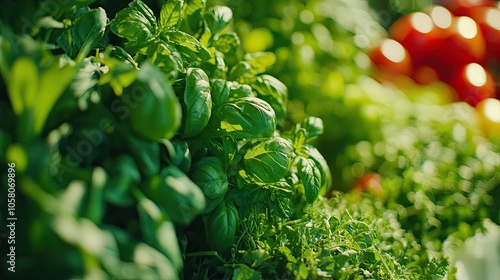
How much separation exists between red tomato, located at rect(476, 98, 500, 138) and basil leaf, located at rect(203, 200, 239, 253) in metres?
0.89

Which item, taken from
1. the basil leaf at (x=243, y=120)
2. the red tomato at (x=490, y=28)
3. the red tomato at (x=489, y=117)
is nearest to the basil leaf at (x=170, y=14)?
the basil leaf at (x=243, y=120)

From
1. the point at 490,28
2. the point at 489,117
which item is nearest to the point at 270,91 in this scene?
the point at 489,117

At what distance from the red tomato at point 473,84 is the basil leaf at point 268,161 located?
3.23ft

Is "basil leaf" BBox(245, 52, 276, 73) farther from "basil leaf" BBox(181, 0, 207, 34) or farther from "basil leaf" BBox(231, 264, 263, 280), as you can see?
"basil leaf" BBox(231, 264, 263, 280)

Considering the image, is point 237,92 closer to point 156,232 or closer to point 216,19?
point 216,19

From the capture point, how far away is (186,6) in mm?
808

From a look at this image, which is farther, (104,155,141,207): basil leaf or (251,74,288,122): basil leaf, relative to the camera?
(251,74,288,122): basil leaf

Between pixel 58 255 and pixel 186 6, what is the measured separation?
0.44 m

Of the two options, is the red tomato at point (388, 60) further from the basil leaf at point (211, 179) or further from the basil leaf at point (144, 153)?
the basil leaf at point (144, 153)

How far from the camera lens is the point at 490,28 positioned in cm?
171

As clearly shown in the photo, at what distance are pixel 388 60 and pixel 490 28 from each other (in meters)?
0.37

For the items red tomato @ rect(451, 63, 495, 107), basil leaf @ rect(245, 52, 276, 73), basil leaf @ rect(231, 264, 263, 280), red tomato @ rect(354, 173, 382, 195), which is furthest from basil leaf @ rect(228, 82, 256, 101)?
red tomato @ rect(451, 63, 495, 107)

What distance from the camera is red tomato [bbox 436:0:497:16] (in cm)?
179

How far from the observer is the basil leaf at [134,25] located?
70 cm
